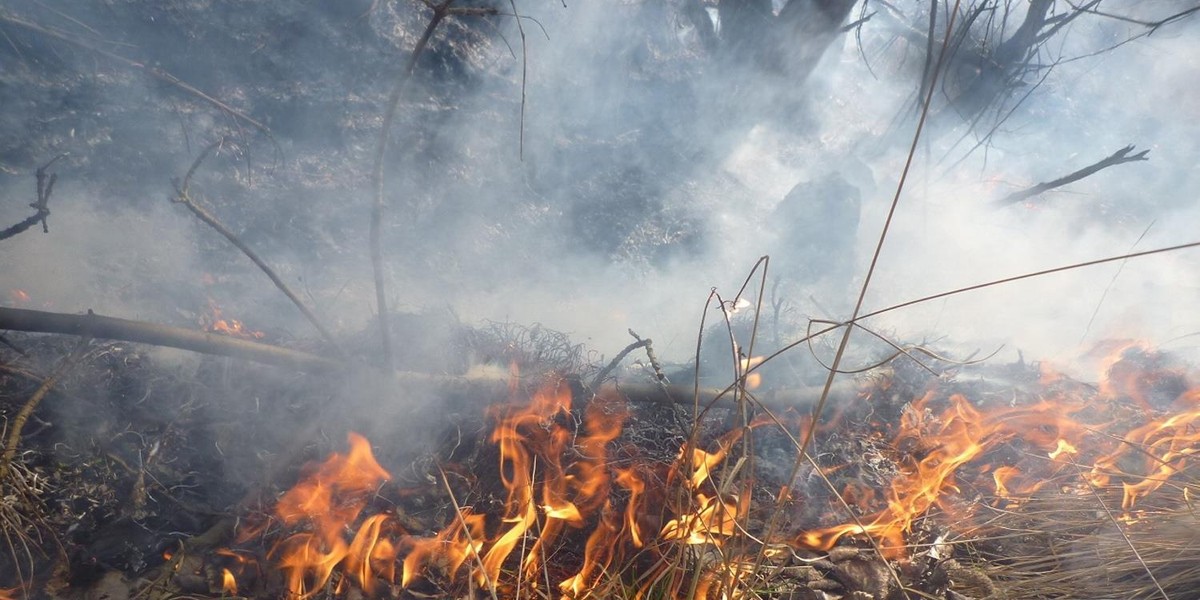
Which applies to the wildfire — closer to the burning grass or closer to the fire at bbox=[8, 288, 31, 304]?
the burning grass

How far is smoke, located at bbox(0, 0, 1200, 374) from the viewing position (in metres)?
5.74

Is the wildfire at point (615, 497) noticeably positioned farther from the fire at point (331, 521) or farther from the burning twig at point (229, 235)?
the burning twig at point (229, 235)

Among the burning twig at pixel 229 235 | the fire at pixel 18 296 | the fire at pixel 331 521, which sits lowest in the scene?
the fire at pixel 331 521

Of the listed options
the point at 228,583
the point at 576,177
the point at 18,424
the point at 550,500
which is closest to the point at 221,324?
the point at 18,424

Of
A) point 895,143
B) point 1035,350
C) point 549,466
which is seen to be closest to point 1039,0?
point 895,143

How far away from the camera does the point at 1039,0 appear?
6.95m

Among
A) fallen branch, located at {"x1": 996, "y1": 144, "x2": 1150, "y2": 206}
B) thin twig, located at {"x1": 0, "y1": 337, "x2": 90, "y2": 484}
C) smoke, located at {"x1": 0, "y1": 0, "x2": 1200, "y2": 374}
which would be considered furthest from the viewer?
smoke, located at {"x1": 0, "y1": 0, "x2": 1200, "y2": 374}

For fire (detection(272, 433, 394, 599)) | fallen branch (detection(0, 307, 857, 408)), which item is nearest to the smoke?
fallen branch (detection(0, 307, 857, 408))

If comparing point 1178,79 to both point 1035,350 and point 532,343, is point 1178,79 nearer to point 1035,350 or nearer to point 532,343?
point 1035,350

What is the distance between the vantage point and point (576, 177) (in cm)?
767

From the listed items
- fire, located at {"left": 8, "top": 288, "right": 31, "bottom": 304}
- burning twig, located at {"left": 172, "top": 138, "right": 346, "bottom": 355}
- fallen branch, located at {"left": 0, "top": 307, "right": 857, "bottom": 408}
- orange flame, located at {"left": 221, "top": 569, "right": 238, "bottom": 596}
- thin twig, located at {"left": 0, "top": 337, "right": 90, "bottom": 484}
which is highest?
fire, located at {"left": 8, "top": 288, "right": 31, "bottom": 304}

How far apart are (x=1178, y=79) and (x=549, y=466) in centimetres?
1470

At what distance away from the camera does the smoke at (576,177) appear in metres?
5.74

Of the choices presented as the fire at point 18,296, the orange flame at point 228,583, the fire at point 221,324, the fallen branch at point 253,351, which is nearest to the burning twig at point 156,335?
the fallen branch at point 253,351
